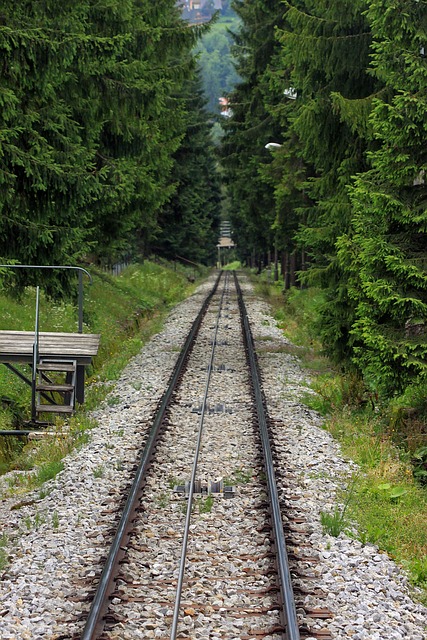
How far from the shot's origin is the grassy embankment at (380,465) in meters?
8.19

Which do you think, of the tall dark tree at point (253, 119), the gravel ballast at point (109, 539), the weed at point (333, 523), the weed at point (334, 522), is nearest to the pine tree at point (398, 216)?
the gravel ballast at point (109, 539)

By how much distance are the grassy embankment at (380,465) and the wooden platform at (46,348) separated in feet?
13.9

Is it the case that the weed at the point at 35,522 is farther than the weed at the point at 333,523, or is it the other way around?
the weed at the point at 35,522

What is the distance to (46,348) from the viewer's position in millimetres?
13859

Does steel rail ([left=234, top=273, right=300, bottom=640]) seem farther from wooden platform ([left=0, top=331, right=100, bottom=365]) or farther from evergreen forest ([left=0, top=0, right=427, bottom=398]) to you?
wooden platform ([left=0, top=331, right=100, bottom=365])

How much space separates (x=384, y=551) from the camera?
794 cm

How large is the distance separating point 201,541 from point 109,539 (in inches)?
37.1

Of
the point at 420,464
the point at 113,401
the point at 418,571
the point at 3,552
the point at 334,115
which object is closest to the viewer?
the point at 418,571

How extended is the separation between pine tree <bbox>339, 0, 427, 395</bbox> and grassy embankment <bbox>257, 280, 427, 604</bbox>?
0.94 m

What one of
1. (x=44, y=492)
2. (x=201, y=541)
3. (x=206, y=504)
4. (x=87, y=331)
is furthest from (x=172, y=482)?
(x=87, y=331)

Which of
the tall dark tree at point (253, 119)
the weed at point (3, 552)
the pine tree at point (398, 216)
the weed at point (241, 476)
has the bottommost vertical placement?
the weed at point (3, 552)

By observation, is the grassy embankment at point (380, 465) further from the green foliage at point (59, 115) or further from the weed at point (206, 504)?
the green foliage at point (59, 115)

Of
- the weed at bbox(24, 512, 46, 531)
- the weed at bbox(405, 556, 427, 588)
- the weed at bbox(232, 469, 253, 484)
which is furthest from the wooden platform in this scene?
the weed at bbox(405, 556, 427, 588)

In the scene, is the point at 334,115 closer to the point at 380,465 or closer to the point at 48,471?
the point at 380,465
